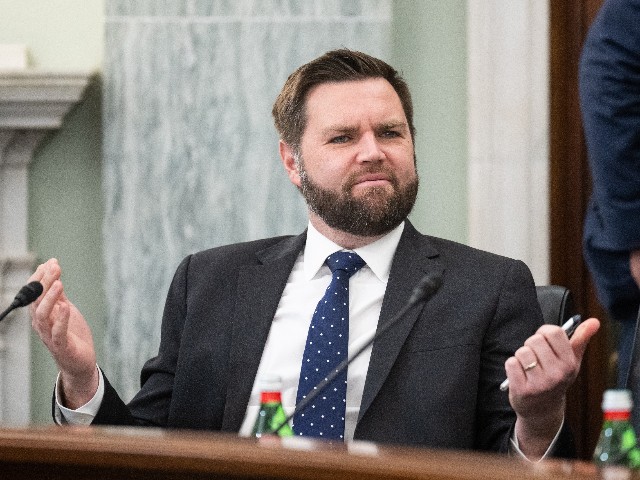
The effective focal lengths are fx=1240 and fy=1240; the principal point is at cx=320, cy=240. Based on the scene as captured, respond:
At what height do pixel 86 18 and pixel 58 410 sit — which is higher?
pixel 86 18

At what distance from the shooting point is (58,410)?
2398mm

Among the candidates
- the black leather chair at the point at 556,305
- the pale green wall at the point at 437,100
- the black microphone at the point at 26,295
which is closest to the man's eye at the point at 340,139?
the black leather chair at the point at 556,305

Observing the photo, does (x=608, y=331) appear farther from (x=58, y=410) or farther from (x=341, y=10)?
(x=58, y=410)

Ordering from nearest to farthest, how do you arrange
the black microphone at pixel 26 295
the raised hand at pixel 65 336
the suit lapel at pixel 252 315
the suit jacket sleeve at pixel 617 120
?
the suit jacket sleeve at pixel 617 120 < the black microphone at pixel 26 295 < the raised hand at pixel 65 336 < the suit lapel at pixel 252 315

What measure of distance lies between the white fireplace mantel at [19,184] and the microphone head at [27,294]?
158 cm

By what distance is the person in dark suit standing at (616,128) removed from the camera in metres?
1.73

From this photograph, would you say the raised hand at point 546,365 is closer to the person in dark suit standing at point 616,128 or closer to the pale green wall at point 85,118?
the person in dark suit standing at point 616,128

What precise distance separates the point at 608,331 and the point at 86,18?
1.81 m

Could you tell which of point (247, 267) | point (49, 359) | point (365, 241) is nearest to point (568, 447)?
point (365, 241)

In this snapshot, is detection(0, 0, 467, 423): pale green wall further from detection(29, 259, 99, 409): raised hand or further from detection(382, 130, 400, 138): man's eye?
detection(29, 259, 99, 409): raised hand

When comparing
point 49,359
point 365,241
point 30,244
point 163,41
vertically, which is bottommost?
point 49,359

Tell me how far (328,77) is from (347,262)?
44 cm

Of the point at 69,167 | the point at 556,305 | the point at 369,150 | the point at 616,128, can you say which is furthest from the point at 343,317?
the point at 69,167

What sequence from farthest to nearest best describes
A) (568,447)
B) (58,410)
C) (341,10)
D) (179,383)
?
1. (341,10)
2. (179,383)
3. (58,410)
4. (568,447)
